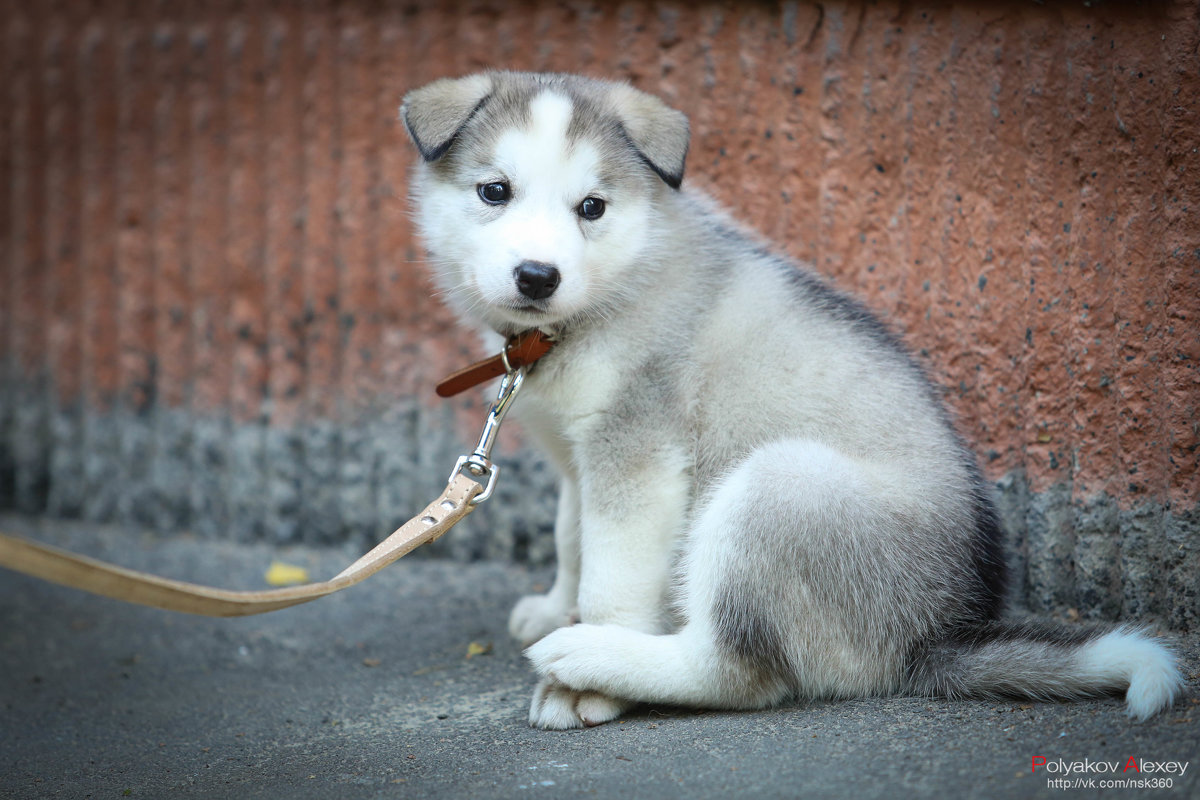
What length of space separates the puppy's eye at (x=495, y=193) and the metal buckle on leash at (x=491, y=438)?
1.63 ft

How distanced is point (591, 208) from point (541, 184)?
0.63ft

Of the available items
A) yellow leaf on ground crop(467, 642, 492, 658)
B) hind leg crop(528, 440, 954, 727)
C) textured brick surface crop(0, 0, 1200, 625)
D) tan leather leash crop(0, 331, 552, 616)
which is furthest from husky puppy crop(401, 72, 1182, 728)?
textured brick surface crop(0, 0, 1200, 625)

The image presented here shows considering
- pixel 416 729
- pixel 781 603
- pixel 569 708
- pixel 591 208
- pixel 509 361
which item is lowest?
pixel 416 729

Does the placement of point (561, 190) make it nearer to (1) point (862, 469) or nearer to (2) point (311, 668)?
(1) point (862, 469)

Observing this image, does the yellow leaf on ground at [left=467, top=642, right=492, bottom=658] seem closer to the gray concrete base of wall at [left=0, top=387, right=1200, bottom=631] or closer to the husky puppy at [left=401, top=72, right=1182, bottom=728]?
the husky puppy at [left=401, top=72, right=1182, bottom=728]

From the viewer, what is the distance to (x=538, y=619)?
3.52m

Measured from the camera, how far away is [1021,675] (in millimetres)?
2574

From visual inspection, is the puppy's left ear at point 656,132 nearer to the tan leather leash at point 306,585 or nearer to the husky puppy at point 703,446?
the husky puppy at point 703,446

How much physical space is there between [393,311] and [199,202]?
3.92ft

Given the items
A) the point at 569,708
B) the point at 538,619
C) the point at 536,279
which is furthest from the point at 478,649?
the point at 536,279

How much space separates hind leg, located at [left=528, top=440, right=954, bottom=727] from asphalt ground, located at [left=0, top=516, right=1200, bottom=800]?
0.11 metres

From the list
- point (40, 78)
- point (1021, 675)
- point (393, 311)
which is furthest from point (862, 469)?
point (40, 78)

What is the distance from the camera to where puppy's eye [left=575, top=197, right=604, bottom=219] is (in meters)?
3.01

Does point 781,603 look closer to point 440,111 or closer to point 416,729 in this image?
point 416,729
